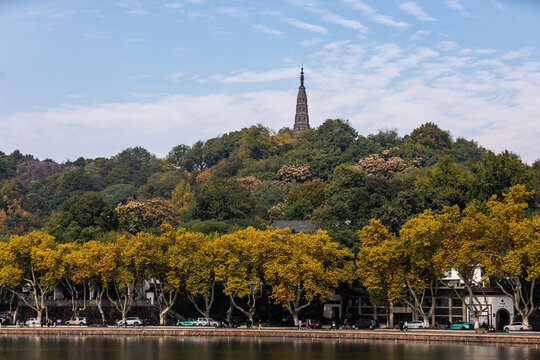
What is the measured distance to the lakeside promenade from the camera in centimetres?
7012

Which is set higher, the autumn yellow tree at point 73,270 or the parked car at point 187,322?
the autumn yellow tree at point 73,270

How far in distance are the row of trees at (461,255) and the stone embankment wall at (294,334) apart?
593 centimetres

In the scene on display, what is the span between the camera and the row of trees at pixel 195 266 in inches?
3248

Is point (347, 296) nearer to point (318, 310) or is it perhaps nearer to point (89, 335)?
point (318, 310)

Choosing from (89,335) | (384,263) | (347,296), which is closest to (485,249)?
(384,263)

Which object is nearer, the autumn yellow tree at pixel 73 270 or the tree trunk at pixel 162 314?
the autumn yellow tree at pixel 73 270

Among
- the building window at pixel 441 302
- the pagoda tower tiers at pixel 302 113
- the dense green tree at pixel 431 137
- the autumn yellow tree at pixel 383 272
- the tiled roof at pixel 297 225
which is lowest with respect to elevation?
the building window at pixel 441 302

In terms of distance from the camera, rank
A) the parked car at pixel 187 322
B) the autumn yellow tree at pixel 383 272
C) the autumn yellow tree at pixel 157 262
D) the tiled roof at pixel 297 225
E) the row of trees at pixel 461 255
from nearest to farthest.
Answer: the row of trees at pixel 461 255 → the autumn yellow tree at pixel 383 272 → the autumn yellow tree at pixel 157 262 → the parked car at pixel 187 322 → the tiled roof at pixel 297 225

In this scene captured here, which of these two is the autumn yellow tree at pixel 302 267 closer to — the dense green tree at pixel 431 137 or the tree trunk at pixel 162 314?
the tree trunk at pixel 162 314

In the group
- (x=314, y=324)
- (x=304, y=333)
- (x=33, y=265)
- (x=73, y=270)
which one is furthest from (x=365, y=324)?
(x=33, y=265)

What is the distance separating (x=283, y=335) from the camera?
78562mm

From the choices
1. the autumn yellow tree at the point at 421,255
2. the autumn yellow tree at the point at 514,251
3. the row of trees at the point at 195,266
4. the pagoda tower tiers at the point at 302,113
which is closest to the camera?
the autumn yellow tree at the point at 514,251

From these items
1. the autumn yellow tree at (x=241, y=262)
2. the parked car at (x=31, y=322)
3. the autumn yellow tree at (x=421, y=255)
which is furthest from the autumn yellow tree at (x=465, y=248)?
the parked car at (x=31, y=322)

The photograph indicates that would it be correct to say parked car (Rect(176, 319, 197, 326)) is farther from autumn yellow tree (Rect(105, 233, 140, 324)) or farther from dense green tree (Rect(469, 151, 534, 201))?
dense green tree (Rect(469, 151, 534, 201))
